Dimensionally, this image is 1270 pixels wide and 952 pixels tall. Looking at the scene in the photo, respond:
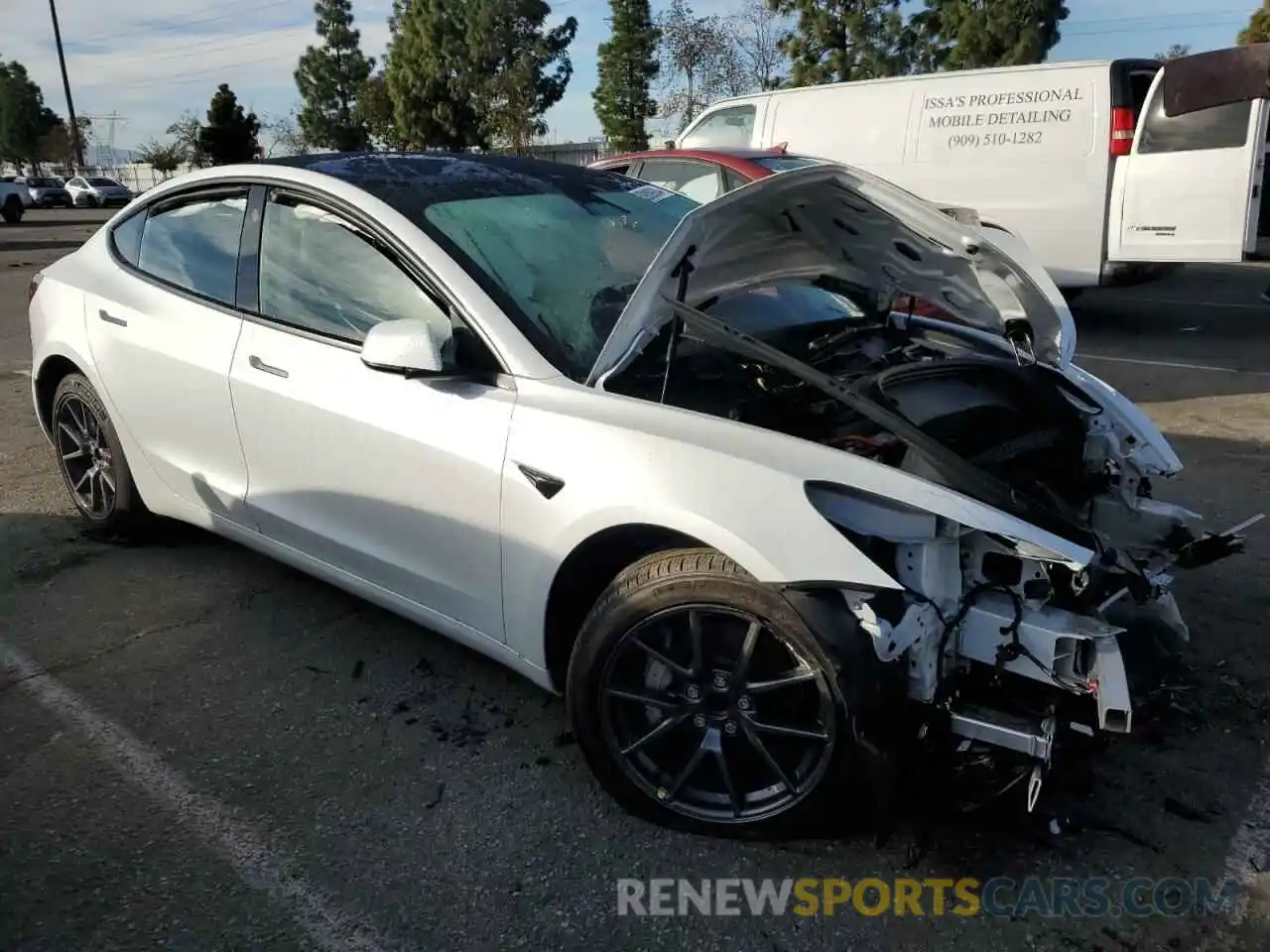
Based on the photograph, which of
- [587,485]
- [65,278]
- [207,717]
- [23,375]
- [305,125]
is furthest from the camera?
[305,125]

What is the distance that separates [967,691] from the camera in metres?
2.32

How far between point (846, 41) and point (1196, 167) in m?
24.3

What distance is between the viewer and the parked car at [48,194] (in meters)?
43.9

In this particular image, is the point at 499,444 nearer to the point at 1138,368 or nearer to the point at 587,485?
the point at 587,485

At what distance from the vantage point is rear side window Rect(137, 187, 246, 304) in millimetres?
3557

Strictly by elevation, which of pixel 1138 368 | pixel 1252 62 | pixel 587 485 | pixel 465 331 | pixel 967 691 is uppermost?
pixel 1252 62

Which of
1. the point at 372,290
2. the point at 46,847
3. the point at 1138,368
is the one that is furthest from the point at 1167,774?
the point at 1138,368

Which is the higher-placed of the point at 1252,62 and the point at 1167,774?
the point at 1252,62

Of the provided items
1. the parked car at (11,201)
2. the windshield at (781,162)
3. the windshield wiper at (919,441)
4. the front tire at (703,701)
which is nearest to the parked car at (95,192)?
the parked car at (11,201)

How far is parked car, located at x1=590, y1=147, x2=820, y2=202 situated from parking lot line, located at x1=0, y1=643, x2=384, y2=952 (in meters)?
5.10

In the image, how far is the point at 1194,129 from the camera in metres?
8.10

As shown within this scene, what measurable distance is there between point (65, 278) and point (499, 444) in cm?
275

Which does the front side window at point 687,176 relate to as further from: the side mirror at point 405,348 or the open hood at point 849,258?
the side mirror at point 405,348

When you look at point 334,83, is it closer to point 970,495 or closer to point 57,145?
point 57,145
